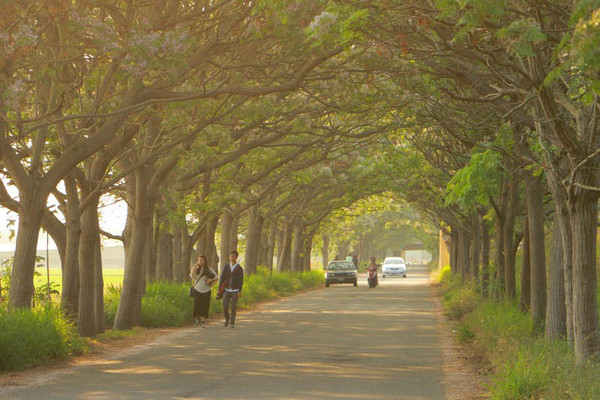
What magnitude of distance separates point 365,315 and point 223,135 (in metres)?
7.46

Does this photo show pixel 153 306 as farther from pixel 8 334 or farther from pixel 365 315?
pixel 8 334

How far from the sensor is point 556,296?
559 inches

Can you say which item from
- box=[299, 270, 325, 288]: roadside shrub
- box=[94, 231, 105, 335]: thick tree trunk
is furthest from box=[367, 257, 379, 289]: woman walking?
box=[94, 231, 105, 335]: thick tree trunk

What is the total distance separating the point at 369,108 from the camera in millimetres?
19578

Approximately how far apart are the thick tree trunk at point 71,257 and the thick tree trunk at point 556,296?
30.2 feet

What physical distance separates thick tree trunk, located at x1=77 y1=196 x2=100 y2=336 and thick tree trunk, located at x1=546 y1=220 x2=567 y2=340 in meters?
9.12

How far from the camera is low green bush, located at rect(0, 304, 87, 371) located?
42.9 feet

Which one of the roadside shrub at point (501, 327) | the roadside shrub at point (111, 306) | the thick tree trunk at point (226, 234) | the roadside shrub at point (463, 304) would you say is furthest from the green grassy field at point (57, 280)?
the roadside shrub at point (501, 327)

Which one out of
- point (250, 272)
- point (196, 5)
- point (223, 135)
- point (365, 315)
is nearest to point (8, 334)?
point (196, 5)

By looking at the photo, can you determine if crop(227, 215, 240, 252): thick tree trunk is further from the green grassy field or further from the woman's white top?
the woman's white top

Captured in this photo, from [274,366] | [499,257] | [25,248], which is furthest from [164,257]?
[274,366]

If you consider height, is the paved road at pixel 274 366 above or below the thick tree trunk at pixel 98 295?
below

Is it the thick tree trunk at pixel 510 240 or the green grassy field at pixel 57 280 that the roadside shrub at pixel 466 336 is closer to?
the thick tree trunk at pixel 510 240

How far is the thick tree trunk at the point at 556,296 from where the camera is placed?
13977mm
